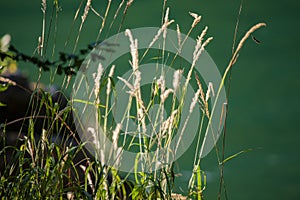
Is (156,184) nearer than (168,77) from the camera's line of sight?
Yes

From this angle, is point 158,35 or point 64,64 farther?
point 158,35

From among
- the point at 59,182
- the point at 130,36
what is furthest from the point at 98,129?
the point at 130,36

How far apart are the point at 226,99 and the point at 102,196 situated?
0.58 meters

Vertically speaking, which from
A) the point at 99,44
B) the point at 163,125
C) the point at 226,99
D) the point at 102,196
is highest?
the point at 99,44

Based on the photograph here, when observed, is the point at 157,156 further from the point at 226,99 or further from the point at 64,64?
the point at 64,64

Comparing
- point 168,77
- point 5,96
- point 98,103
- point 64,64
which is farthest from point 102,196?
point 5,96

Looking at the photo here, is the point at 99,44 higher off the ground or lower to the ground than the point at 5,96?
higher

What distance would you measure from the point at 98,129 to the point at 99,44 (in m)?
0.62

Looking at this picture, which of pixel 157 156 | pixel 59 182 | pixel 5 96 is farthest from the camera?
pixel 5 96

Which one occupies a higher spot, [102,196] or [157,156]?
[157,156]

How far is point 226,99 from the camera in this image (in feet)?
6.37

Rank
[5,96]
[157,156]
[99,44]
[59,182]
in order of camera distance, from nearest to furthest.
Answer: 1. [99,44]
2. [59,182]
3. [157,156]
4. [5,96]

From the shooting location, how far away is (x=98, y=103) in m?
1.97

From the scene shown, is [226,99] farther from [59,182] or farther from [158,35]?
[59,182]
